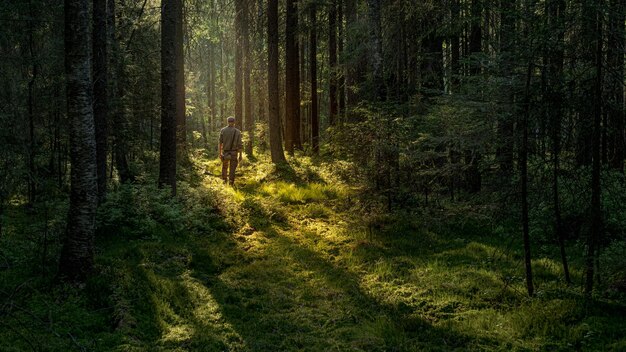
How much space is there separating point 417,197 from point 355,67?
7.55 m

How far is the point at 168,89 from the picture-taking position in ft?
36.3

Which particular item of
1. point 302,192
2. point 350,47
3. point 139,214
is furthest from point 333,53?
point 139,214

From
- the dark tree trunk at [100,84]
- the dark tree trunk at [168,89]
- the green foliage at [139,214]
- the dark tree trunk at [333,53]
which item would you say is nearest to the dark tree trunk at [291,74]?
the dark tree trunk at [333,53]

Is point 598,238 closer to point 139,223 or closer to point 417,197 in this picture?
point 417,197

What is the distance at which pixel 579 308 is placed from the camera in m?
5.74

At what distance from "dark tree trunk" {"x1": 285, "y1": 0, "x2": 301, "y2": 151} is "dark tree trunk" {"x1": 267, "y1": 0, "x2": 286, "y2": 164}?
1373mm

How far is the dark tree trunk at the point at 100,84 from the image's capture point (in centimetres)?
959

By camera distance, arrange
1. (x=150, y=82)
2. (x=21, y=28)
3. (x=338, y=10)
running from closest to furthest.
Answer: (x=21, y=28) → (x=150, y=82) → (x=338, y=10)

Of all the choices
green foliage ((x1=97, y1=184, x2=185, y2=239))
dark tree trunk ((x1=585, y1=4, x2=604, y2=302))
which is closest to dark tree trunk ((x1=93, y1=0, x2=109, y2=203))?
green foliage ((x1=97, y1=184, x2=185, y2=239))

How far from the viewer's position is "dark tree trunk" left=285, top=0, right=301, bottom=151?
18.5 metres

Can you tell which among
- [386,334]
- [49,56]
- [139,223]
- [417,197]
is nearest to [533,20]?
[386,334]

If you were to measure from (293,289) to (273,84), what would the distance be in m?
11.3

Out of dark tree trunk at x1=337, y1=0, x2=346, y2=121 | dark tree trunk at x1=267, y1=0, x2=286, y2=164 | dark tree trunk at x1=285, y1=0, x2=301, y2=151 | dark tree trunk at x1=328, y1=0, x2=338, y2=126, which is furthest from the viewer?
dark tree trunk at x1=328, y1=0, x2=338, y2=126

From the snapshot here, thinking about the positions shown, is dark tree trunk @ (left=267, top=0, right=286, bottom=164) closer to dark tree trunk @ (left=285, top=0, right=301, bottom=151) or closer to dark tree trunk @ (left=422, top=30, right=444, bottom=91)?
dark tree trunk @ (left=285, top=0, right=301, bottom=151)
